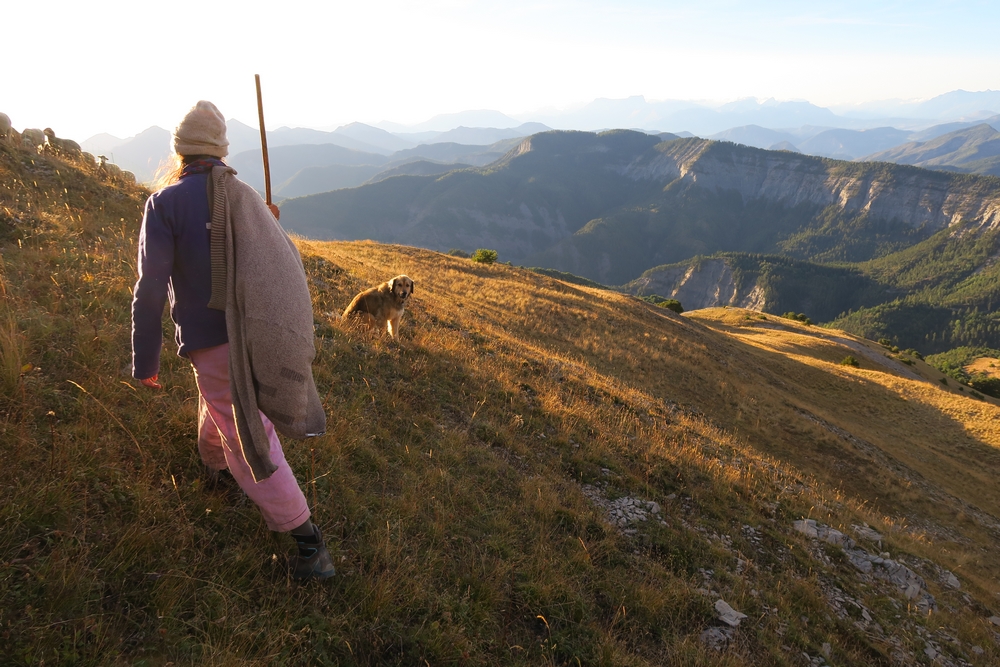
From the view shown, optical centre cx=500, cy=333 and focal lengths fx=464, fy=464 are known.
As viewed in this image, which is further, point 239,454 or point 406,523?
point 406,523

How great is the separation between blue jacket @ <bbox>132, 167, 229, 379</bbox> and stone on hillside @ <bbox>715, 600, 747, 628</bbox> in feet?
15.6

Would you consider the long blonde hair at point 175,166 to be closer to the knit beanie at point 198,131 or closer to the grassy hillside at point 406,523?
the knit beanie at point 198,131

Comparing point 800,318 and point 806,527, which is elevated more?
point 806,527

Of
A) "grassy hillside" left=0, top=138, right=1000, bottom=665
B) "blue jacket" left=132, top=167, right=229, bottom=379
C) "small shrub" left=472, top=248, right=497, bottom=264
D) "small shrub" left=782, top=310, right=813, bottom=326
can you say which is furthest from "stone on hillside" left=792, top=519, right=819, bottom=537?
"small shrub" left=782, top=310, right=813, bottom=326

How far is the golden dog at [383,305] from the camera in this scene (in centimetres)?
827

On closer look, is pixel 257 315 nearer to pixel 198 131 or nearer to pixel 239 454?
pixel 239 454

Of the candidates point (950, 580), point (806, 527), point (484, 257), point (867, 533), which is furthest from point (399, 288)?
point (484, 257)

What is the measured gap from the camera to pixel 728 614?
4.34 m

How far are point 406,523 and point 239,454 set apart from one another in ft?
5.23

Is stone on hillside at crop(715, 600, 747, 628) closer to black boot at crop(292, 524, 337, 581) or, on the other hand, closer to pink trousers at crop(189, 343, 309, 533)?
black boot at crop(292, 524, 337, 581)

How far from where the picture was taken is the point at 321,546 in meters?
2.98

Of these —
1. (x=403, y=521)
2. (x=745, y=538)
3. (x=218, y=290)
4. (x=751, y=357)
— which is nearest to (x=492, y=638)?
(x=403, y=521)

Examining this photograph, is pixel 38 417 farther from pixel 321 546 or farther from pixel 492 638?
pixel 492 638

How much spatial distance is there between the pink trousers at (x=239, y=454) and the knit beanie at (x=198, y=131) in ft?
3.56
